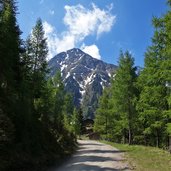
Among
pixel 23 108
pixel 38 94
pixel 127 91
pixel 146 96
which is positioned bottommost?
pixel 23 108

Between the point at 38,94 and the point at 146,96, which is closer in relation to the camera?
the point at 146,96

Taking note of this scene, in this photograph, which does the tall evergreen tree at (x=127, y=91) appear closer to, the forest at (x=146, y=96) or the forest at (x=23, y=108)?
the forest at (x=146, y=96)

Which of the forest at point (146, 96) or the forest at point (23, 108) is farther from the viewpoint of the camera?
the forest at point (146, 96)

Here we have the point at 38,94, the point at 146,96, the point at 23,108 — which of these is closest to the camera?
the point at 23,108

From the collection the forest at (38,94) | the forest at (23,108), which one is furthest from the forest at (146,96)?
the forest at (23,108)

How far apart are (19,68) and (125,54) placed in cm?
1485

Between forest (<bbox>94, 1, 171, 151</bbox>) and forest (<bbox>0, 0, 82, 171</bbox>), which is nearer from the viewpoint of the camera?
forest (<bbox>0, 0, 82, 171</bbox>)

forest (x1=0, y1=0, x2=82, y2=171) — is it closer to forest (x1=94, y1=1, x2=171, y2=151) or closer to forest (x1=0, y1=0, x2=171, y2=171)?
forest (x1=0, y1=0, x2=171, y2=171)

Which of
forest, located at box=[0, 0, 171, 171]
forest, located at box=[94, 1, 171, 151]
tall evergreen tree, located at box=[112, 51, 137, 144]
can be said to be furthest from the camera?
tall evergreen tree, located at box=[112, 51, 137, 144]

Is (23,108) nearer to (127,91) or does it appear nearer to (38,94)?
(38,94)

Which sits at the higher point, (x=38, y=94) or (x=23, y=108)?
(x=38, y=94)

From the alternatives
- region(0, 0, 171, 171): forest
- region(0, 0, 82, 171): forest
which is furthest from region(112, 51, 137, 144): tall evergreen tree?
region(0, 0, 82, 171): forest

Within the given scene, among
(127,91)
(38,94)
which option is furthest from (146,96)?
(38,94)

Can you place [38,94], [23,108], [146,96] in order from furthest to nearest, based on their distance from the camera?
[38,94]
[146,96]
[23,108]
